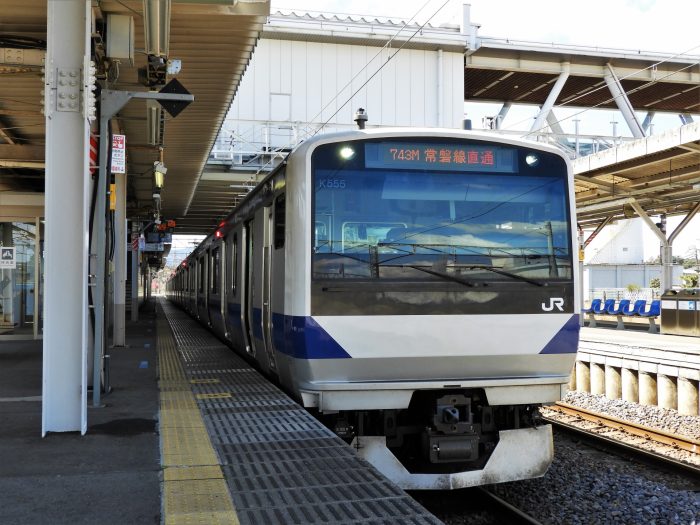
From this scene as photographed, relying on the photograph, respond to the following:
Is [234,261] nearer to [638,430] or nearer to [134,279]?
[638,430]

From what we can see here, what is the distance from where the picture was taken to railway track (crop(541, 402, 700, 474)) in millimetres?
7910

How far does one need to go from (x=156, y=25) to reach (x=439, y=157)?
2931 mm

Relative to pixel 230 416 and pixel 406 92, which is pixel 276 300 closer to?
pixel 230 416

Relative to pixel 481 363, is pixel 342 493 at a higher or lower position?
lower

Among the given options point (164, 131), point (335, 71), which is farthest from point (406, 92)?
point (164, 131)

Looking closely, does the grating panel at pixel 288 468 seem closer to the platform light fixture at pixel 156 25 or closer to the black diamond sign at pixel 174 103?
the black diamond sign at pixel 174 103

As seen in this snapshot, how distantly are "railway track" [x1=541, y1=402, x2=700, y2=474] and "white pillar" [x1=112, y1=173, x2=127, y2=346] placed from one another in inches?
310

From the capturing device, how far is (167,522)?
11.4 feet

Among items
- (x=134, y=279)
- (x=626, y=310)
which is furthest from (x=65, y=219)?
(x=626, y=310)

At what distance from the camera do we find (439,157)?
5918 millimetres

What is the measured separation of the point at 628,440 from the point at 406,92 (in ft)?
66.1

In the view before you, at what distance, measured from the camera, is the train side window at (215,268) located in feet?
43.2

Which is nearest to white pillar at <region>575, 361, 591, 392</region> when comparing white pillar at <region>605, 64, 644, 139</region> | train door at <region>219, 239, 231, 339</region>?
train door at <region>219, 239, 231, 339</region>

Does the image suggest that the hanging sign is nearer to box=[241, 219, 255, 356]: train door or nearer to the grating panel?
box=[241, 219, 255, 356]: train door
